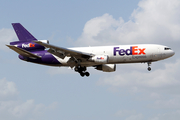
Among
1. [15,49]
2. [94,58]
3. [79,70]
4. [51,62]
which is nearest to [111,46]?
[94,58]

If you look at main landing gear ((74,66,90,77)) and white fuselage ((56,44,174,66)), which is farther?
main landing gear ((74,66,90,77))

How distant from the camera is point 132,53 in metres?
53.5

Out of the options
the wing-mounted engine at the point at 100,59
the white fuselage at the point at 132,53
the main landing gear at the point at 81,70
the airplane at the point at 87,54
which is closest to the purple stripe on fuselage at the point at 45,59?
the airplane at the point at 87,54

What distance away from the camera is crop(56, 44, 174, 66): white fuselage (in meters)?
53.5

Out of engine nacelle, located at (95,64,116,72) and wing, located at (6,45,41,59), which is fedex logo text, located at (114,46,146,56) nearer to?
engine nacelle, located at (95,64,116,72)

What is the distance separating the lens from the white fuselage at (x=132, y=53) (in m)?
53.5

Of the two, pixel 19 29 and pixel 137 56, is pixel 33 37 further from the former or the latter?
pixel 137 56

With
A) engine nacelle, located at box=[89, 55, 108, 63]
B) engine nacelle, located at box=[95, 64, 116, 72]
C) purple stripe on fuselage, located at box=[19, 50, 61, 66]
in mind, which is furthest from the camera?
engine nacelle, located at box=[95, 64, 116, 72]

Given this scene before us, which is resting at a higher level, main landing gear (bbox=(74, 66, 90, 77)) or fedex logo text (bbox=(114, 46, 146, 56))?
fedex logo text (bbox=(114, 46, 146, 56))

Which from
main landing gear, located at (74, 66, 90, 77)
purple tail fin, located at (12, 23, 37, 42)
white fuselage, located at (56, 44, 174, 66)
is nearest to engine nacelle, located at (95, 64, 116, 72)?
main landing gear, located at (74, 66, 90, 77)

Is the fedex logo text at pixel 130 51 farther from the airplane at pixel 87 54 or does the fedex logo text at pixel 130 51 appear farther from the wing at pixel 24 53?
the wing at pixel 24 53

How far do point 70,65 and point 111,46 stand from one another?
7.97 metres

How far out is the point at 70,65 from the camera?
185 ft

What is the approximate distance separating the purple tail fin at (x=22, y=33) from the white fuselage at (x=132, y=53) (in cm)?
1110
